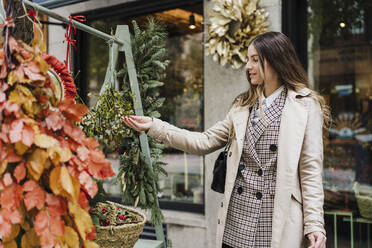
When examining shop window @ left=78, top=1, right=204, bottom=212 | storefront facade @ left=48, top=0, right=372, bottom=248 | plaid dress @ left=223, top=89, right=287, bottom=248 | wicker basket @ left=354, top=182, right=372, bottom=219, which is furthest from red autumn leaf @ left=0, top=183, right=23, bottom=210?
wicker basket @ left=354, top=182, right=372, bottom=219

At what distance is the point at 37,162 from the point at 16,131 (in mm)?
102

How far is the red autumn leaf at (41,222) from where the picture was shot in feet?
3.25

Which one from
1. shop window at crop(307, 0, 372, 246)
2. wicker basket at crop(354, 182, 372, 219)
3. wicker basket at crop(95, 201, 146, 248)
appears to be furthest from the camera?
shop window at crop(307, 0, 372, 246)

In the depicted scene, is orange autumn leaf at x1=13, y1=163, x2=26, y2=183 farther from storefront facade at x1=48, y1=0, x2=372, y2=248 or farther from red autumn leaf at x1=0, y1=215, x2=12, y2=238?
storefront facade at x1=48, y1=0, x2=372, y2=248

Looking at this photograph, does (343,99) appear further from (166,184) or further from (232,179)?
(232,179)

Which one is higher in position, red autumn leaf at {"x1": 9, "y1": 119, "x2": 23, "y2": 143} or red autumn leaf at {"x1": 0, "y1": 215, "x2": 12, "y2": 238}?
red autumn leaf at {"x1": 9, "y1": 119, "x2": 23, "y2": 143}

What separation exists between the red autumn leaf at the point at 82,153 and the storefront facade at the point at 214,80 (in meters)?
1.79

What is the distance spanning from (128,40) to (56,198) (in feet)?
4.52

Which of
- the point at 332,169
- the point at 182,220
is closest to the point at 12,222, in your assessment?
the point at 182,220

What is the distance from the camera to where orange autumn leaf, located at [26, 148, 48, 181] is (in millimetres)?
1003

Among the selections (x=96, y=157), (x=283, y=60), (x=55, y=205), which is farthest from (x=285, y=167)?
(x=55, y=205)

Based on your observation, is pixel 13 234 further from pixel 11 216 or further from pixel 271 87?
pixel 271 87

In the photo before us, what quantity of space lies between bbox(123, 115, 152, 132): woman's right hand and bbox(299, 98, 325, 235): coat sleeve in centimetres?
87

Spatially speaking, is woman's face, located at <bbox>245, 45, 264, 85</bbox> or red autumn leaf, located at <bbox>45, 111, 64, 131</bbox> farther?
woman's face, located at <bbox>245, 45, 264, 85</bbox>
